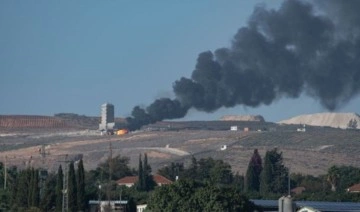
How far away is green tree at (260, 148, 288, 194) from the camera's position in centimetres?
12206

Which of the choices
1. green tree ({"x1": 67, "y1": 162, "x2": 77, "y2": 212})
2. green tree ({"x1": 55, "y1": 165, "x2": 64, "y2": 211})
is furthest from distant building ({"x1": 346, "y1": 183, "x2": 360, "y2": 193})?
green tree ({"x1": 67, "y1": 162, "x2": 77, "y2": 212})

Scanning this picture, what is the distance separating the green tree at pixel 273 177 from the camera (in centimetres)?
12206

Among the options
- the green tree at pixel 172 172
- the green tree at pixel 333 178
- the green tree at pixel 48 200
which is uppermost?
the green tree at pixel 172 172

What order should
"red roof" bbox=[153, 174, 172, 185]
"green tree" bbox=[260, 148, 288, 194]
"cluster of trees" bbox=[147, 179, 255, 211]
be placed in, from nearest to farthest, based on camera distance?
"cluster of trees" bbox=[147, 179, 255, 211], "green tree" bbox=[260, 148, 288, 194], "red roof" bbox=[153, 174, 172, 185]

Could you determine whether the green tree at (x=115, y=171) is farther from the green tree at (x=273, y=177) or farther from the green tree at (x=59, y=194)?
the green tree at (x=59, y=194)

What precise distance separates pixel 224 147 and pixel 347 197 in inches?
3697

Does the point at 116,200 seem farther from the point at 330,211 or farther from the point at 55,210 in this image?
the point at 330,211

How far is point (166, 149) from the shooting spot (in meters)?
199

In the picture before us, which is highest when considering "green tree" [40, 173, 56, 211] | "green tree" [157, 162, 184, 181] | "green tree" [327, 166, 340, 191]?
"green tree" [157, 162, 184, 181]

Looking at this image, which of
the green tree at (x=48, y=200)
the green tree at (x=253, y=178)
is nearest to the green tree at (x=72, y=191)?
the green tree at (x=48, y=200)

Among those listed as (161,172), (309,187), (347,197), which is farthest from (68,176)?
(161,172)

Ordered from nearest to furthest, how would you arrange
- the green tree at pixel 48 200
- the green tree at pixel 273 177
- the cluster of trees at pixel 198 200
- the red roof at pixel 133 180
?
the cluster of trees at pixel 198 200
the green tree at pixel 48 200
the green tree at pixel 273 177
the red roof at pixel 133 180

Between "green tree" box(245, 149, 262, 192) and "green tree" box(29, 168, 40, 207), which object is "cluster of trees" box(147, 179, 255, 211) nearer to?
"green tree" box(29, 168, 40, 207)

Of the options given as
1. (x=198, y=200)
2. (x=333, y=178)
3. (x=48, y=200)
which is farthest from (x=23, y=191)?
(x=333, y=178)
